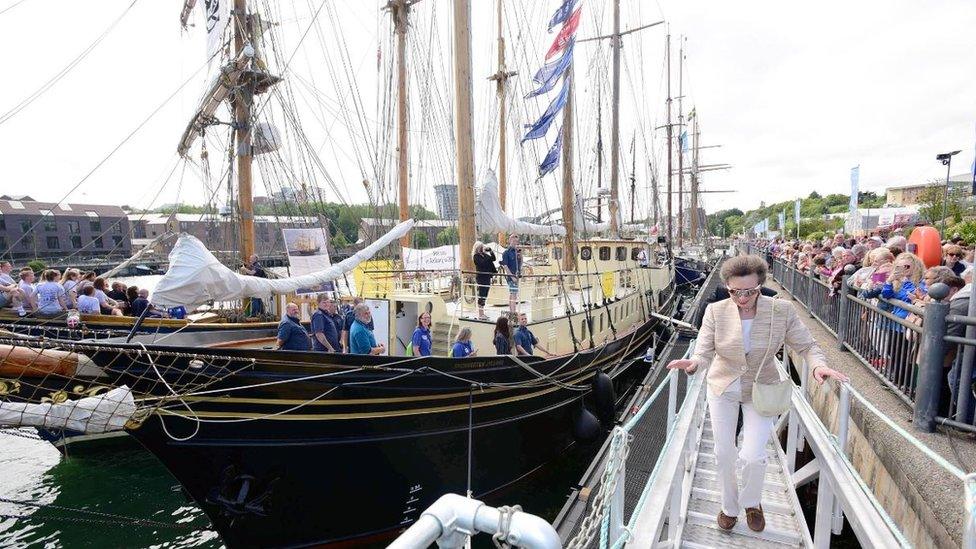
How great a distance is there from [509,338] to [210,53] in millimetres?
9071

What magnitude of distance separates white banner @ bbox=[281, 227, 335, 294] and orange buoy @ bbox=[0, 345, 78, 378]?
4265mm

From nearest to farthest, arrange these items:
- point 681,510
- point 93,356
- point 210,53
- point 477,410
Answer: point 681,510
point 93,356
point 477,410
point 210,53

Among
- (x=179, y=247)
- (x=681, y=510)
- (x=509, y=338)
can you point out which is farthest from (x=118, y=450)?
(x=681, y=510)

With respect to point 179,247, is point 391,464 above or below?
below

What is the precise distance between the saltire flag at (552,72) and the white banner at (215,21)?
7.88 meters

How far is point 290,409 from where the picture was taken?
565 centimetres

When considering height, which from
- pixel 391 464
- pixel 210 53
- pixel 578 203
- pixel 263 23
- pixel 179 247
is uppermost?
pixel 263 23

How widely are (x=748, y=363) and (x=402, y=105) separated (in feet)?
48.5

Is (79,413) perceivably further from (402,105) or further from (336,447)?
(402,105)

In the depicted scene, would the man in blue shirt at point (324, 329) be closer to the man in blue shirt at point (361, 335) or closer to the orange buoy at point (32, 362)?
the man in blue shirt at point (361, 335)

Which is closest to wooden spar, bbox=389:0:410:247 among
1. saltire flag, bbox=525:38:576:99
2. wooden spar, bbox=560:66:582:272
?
saltire flag, bbox=525:38:576:99

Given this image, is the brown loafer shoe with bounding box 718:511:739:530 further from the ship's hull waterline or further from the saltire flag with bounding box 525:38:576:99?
the saltire flag with bounding box 525:38:576:99

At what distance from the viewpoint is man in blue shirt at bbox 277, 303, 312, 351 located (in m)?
6.55

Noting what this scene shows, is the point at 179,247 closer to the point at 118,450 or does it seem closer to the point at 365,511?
the point at 365,511
